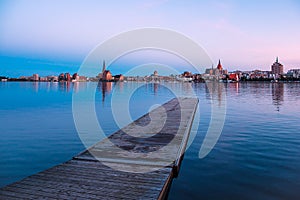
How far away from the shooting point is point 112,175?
22.9 feet

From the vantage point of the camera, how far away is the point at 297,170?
910 cm

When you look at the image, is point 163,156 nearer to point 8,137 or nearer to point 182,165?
point 182,165

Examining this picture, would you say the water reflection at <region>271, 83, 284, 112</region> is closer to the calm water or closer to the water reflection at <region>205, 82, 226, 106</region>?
the water reflection at <region>205, 82, 226, 106</region>

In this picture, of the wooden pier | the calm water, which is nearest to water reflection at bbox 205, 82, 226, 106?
the calm water

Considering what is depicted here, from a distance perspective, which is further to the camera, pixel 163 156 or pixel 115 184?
pixel 163 156

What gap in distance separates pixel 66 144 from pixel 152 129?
469cm

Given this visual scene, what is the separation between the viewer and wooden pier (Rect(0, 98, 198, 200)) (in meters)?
5.83

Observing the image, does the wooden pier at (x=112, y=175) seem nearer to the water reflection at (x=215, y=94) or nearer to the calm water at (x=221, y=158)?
the calm water at (x=221, y=158)

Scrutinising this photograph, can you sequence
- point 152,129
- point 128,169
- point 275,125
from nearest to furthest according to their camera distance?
point 128,169 → point 152,129 → point 275,125

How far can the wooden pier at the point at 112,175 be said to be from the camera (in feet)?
19.1

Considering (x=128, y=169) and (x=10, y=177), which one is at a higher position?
(x=128, y=169)

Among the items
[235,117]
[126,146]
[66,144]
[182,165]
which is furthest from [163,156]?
[235,117]

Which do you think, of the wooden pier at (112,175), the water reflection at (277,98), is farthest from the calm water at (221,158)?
the water reflection at (277,98)

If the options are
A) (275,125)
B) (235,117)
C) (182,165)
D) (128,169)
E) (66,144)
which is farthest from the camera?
(235,117)
